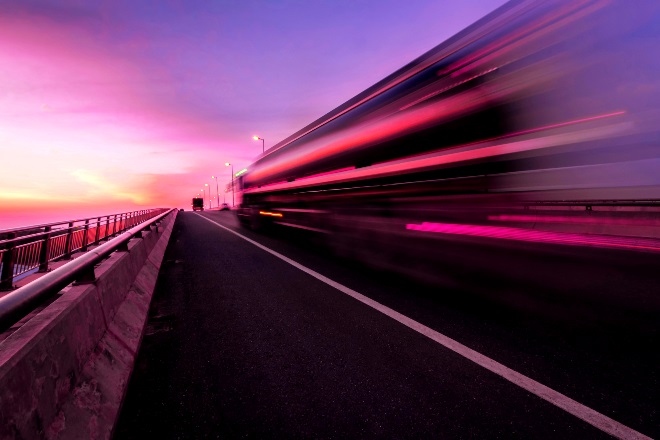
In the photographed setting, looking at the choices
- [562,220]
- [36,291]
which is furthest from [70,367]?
[562,220]

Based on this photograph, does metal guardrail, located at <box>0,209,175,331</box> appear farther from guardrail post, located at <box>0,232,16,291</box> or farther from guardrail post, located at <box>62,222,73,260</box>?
guardrail post, located at <box>62,222,73,260</box>

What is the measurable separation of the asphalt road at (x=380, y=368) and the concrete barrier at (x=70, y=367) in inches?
8.9

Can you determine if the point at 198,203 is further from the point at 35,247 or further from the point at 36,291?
the point at 36,291

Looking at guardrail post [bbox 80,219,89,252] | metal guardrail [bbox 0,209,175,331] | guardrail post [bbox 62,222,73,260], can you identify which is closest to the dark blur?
metal guardrail [bbox 0,209,175,331]

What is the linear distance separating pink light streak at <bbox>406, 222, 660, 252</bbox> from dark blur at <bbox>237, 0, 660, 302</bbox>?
0.05 feet

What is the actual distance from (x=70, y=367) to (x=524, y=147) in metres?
4.72

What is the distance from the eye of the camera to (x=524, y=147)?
3.97 metres

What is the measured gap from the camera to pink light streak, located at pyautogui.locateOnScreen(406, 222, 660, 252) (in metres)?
3.44

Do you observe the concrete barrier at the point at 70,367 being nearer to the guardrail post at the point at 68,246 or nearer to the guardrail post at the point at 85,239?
the guardrail post at the point at 68,246

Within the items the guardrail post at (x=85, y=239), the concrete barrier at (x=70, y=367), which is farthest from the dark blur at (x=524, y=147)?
the guardrail post at (x=85, y=239)

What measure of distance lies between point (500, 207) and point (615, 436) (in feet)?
8.90

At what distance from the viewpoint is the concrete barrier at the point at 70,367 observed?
155cm

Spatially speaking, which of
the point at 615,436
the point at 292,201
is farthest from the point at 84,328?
the point at 292,201

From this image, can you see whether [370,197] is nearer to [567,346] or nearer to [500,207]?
[500,207]
